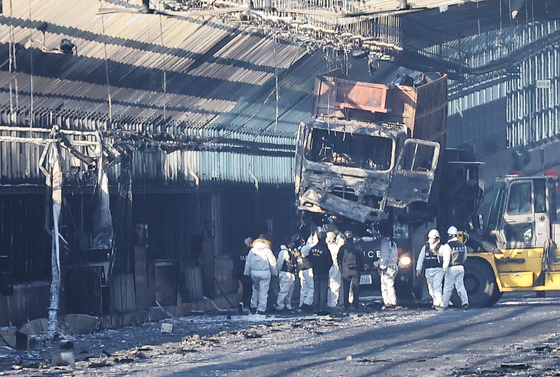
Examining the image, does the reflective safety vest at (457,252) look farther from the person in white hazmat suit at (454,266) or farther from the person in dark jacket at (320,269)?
the person in dark jacket at (320,269)

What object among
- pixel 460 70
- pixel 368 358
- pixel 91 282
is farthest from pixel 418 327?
pixel 460 70

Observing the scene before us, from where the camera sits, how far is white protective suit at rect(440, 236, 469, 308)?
2098 cm

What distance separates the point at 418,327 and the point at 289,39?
318 inches

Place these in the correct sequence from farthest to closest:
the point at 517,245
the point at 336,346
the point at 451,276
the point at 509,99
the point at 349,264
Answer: the point at 509,99, the point at 517,245, the point at 349,264, the point at 451,276, the point at 336,346

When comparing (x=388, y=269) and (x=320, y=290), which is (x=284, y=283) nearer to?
(x=320, y=290)

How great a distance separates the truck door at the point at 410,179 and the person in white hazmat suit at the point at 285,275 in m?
2.28

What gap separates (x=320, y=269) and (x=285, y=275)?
732mm

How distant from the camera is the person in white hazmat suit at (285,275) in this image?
70.7 feet

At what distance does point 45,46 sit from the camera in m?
17.0

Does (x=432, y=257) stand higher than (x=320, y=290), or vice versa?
(x=432, y=257)

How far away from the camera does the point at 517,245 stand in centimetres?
2194

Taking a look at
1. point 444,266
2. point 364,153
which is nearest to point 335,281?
point 444,266

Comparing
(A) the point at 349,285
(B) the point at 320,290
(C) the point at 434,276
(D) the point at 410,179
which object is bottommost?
(B) the point at 320,290

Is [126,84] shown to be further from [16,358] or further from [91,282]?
[16,358]
